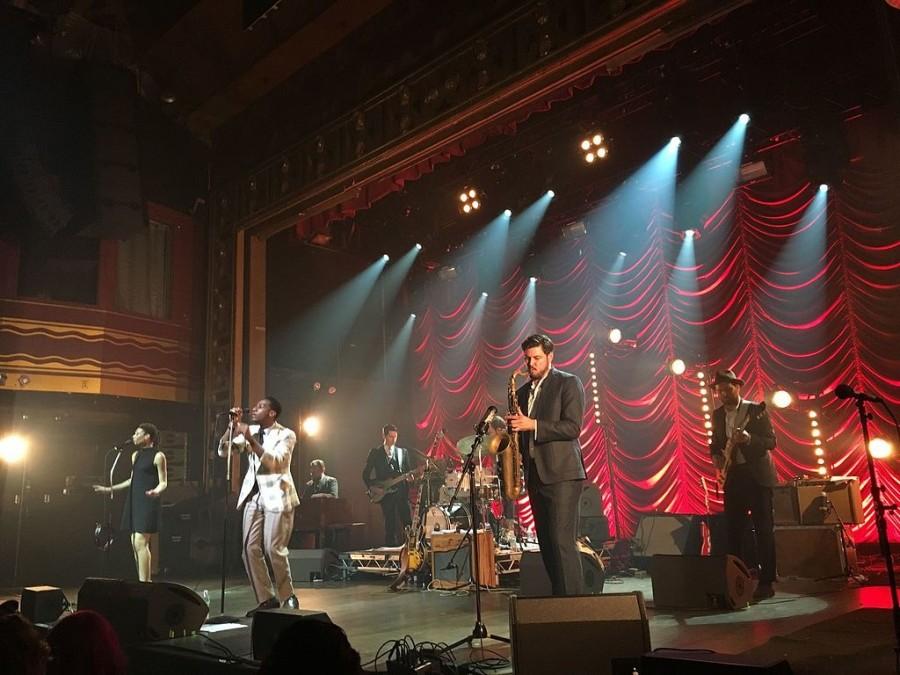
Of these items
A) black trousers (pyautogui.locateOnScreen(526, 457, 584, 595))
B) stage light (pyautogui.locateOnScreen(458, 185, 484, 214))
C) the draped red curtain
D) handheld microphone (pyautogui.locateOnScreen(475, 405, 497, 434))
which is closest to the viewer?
black trousers (pyautogui.locateOnScreen(526, 457, 584, 595))

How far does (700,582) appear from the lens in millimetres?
5945

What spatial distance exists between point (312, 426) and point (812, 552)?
8859 mm

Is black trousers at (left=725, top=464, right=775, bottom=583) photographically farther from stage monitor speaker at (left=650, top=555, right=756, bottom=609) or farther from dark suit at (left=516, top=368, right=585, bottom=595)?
dark suit at (left=516, top=368, right=585, bottom=595)

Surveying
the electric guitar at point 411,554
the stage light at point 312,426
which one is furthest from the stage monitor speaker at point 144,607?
the stage light at point 312,426

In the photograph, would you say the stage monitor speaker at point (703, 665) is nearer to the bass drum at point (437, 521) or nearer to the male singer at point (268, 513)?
the male singer at point (268, 513)

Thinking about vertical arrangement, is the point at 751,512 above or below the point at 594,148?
below

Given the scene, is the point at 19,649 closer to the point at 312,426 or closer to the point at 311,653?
the point at 311,653

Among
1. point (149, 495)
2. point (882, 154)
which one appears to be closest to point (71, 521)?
point (149, 495)

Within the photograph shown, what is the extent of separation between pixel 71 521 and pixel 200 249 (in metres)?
4.77

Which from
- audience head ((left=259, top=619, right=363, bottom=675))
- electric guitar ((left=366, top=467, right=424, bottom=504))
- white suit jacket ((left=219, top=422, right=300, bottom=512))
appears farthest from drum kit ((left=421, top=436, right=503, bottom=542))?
audience head ((left=259, top=619, right=363, bottom=675))

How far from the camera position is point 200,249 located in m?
12.4

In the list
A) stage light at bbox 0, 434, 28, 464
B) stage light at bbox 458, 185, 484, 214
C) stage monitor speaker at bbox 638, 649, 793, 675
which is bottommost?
stage monitor speaker at bbox 638, 649, 793, 675

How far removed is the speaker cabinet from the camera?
26.7 feet

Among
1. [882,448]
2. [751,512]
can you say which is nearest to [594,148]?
[882,448]
